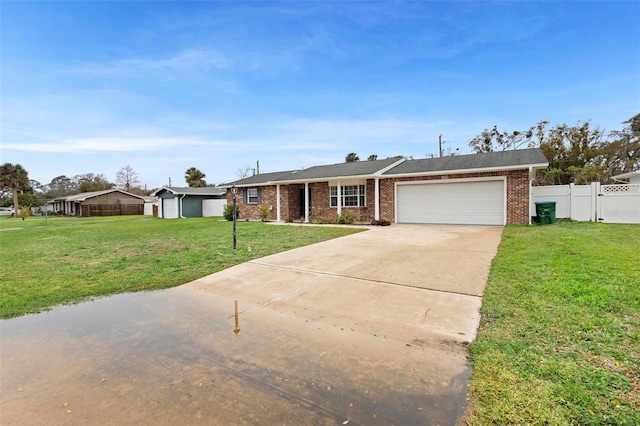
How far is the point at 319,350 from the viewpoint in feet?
10.8

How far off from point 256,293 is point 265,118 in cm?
1923

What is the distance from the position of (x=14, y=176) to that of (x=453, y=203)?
49.9 metres

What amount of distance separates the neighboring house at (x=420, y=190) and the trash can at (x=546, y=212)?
0.43 metres

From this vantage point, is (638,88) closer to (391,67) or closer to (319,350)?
(391,67)

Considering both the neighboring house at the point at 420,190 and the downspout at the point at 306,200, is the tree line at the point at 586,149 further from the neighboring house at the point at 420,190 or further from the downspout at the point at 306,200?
the downspout at the point at 306,200

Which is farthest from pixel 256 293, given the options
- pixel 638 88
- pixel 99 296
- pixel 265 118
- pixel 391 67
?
pixel 638 88

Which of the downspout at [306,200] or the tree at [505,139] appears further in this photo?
the tree at [505,139]

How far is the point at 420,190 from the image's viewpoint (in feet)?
52.5

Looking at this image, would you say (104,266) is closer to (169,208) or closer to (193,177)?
(169,208)

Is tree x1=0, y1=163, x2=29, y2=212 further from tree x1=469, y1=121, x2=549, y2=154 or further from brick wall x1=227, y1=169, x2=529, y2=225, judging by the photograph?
tree x1=469, y1=121, x2=549, y2=154

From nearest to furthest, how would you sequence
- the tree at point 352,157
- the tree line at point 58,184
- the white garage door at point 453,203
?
1. the white garage door at point 453,203
2. the tree at point 352,157
3. the tree line at point 58,184

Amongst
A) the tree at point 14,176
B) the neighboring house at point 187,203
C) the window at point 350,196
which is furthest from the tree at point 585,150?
the tree at point 14,176

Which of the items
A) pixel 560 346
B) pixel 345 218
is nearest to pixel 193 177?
pixel 345 218

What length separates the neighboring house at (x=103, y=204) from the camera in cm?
3694
